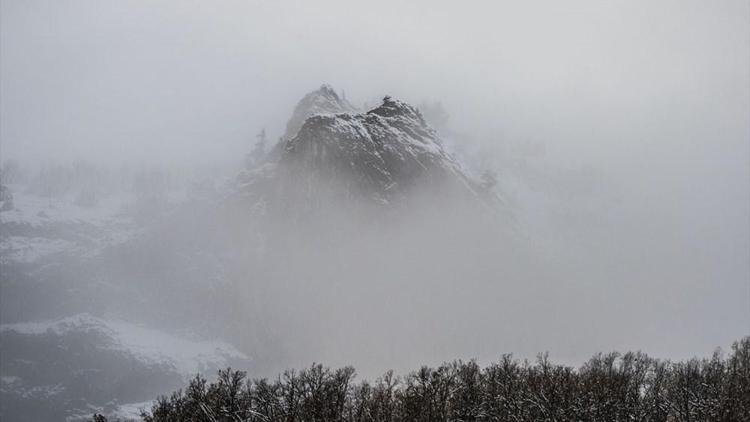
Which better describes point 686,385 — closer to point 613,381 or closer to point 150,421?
point 613,381

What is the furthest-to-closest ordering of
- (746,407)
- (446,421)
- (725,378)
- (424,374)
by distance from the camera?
(725,378) → (424,374) → (446,421) → (746,407)

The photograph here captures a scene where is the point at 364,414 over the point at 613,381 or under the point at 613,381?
under

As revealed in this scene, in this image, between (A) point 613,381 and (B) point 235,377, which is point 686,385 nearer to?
(A) point 613,381

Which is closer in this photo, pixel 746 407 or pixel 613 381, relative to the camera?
pixel 746 407

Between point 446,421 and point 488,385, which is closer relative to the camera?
point 446,421

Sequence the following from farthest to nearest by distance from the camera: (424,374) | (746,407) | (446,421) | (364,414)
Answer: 1. (424,374)
2. (364,414)
3. (446,421)
4. (746,407)

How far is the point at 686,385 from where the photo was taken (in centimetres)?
8056

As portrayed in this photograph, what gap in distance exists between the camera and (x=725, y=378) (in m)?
85.7

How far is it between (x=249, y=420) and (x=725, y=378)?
2717 inches

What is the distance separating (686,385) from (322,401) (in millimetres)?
50593

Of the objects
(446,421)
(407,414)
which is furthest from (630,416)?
(407,414)

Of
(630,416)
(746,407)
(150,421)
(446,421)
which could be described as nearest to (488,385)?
(446,421)

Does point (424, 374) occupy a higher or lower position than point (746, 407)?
higher

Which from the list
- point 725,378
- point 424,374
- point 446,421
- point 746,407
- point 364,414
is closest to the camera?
point 746,407
